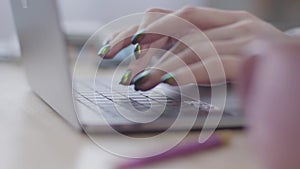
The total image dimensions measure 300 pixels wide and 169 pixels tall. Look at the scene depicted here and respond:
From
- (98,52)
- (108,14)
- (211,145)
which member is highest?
(108,14)

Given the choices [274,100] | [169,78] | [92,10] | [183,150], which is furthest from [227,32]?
[92,10]

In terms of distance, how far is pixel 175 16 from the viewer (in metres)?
0.58

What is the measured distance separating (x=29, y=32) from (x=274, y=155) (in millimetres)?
399

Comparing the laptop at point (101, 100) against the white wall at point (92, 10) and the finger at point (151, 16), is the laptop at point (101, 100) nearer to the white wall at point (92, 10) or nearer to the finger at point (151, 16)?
the finger at point (151, 16)

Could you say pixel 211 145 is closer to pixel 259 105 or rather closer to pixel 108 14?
pixel 259 105

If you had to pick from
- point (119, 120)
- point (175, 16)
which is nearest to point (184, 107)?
point (119, 120)

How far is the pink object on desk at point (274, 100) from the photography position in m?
0.20

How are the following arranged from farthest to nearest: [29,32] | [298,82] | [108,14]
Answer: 1. [108,14]
2. [29,32]
3. [298,82]

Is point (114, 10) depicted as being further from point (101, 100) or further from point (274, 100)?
point (274, 100)

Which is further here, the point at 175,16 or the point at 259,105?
the point at 175,16

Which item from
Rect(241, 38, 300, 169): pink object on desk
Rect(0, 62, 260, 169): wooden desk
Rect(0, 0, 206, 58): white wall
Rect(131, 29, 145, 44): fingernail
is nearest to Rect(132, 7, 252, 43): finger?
Rect(131, 29, 145, 44): fingernail

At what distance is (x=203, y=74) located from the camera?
0.51 metres

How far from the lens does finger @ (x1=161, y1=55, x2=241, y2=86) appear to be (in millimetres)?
499

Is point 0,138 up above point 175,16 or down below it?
below
